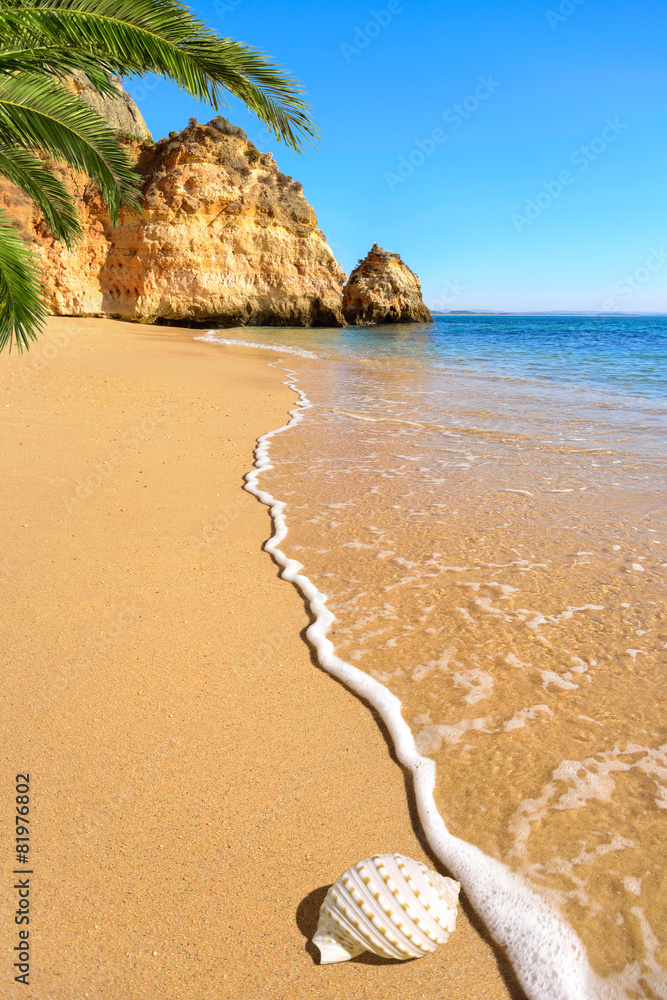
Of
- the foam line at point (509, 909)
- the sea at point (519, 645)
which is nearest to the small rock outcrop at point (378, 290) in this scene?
the sea at point (519, 645)

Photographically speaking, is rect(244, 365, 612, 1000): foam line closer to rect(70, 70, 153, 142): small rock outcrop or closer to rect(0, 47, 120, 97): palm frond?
rect(0, 47, 120, 97): palm frond

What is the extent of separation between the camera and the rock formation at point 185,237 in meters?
22.6

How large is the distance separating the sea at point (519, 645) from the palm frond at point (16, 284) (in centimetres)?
206

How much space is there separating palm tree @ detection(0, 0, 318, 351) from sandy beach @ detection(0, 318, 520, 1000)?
1.69 metres

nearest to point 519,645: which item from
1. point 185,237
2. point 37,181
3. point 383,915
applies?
point 383,915

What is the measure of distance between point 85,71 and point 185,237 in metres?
20.5

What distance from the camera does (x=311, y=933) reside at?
148 centimetres

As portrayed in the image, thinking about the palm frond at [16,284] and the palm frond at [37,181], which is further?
the palm frond at [37,181]

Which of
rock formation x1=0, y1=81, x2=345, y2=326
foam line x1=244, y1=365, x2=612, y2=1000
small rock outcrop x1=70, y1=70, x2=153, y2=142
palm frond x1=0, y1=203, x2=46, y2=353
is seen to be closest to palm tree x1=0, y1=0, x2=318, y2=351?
palm frond x1=0, y1=203, x2=46, y2=353

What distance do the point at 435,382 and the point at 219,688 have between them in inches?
404

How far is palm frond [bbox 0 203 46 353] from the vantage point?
13.0 feet

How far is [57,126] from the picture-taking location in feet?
16.7

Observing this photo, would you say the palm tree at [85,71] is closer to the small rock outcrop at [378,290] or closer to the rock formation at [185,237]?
the rock formation at [185,237]

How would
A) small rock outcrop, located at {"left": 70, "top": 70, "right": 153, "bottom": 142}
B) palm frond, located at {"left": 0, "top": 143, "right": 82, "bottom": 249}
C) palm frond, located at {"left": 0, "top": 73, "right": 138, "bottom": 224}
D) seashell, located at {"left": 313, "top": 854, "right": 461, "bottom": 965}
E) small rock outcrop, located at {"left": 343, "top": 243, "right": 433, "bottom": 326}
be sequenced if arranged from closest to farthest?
seashell, located at {"left": 313, "top": 854, "right": 461, "bottom": 965}
palm frond, located at {"left": 0, "top": 73, "right": 138, "bottom": 224}
palm frond, located at {"left": 0, "top": 143, "right": 82, "bottom": 249}
small rock outcrop, located at {"left": 70, "top": 70, "right": 153, "bottom": 142}
small rock outcrop, located at {"left": 343, "top": 243, "right": 433, "bottom": 326}
